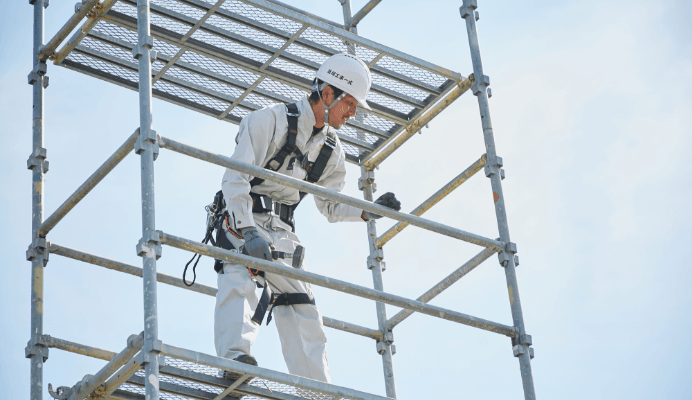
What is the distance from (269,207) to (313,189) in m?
1.03

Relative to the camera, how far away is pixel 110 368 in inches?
281

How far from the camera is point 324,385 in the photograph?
7.38 m

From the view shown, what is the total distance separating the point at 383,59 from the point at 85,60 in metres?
2.80

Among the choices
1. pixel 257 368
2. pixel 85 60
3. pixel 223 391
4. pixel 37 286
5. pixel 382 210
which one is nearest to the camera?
pixel 257 368

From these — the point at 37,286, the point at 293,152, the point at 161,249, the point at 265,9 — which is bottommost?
the point at 161,249

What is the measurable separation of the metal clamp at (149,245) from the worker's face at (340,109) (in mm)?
2547

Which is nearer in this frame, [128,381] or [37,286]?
[128,381]

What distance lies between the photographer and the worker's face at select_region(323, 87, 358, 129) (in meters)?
9.22

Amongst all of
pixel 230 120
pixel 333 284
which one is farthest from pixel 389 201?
pixel 230 120

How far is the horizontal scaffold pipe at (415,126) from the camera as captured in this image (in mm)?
10352

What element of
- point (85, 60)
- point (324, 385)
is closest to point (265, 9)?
point (85, 60)

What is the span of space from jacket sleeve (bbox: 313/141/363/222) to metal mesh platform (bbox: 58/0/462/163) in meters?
1.13

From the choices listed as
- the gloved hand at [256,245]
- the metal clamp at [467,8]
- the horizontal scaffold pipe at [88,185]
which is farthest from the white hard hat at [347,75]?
the horizontal scaffold pipe at [88,185]

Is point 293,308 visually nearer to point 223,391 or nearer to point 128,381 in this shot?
point 223,391
